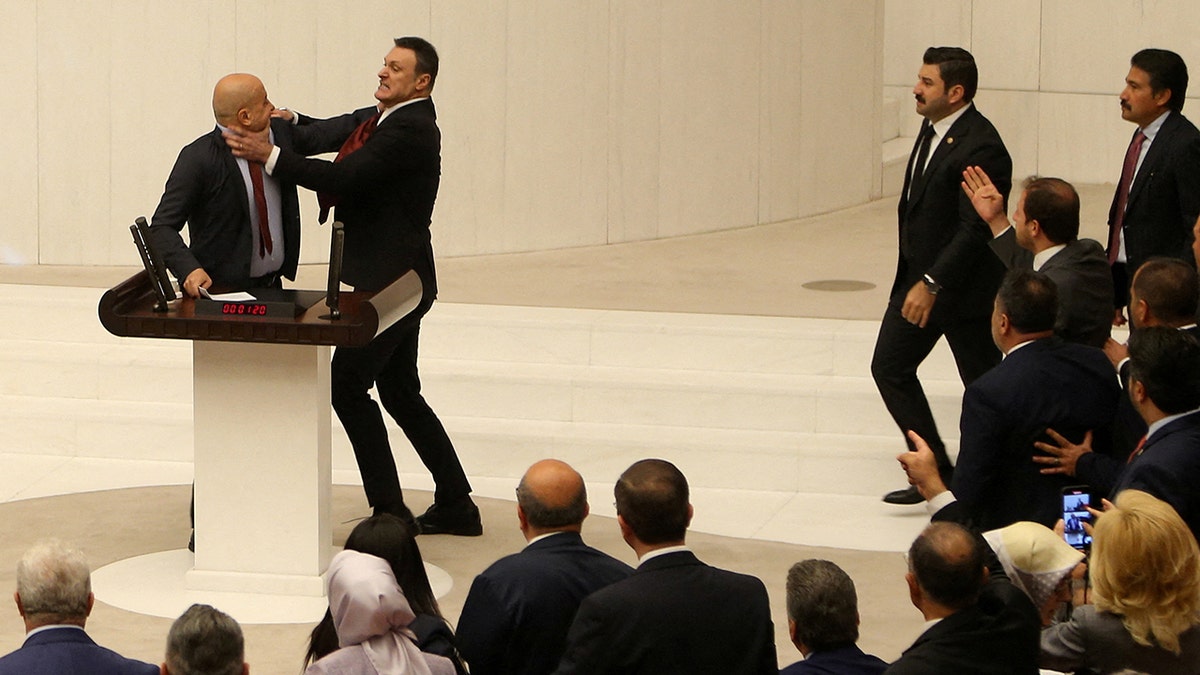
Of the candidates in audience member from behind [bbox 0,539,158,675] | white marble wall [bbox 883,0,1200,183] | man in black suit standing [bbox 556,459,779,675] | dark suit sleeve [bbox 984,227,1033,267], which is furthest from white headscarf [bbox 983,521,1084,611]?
white marble wall [bbox 883,0,1200,183]

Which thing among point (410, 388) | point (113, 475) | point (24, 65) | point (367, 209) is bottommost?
point (113, 475)

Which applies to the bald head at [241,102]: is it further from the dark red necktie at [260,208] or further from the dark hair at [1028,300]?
the dark hair at [1028,300]

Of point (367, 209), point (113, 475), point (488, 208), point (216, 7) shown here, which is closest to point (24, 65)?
point (216, 7)

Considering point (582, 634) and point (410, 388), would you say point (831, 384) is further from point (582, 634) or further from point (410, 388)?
point (582, 634)

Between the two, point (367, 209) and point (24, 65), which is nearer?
point (367, 209)

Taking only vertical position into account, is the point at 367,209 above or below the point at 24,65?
below

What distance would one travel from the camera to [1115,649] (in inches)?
162

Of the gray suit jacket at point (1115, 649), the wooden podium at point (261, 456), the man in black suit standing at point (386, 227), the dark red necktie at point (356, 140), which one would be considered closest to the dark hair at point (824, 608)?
the gray suit jacket at point (1115, 649)

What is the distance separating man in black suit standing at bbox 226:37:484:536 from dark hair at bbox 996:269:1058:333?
245 cm

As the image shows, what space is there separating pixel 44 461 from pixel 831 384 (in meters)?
3.46

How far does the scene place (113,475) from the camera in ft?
26.6

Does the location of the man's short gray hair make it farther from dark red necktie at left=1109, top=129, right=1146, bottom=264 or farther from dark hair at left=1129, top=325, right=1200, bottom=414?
dark red necktie at left=1109, top=129, right=1146, bottom=264

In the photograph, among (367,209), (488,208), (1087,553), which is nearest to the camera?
(1087,553)

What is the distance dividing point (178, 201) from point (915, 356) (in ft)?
9.32
